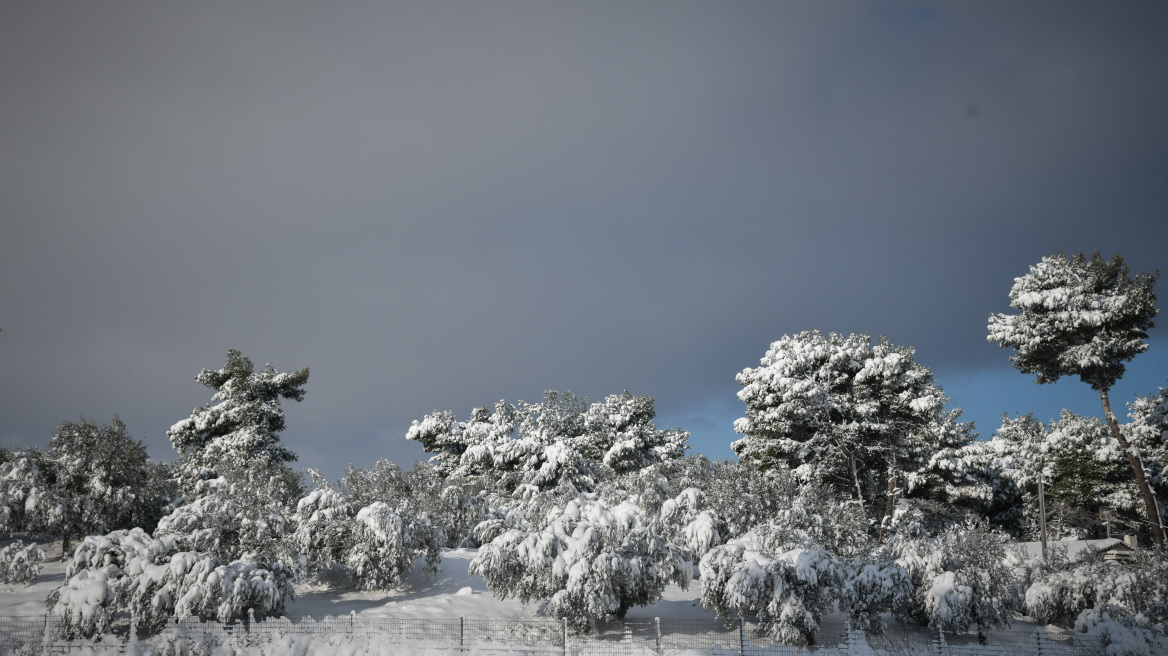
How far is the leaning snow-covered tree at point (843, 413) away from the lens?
1651 inches

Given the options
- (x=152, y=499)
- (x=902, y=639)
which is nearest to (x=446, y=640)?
(x=902, y=639)

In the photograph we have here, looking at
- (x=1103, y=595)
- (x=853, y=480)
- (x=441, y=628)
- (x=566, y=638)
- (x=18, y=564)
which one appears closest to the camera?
(x=566, y=638)

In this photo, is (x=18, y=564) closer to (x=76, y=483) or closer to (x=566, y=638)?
(x=76, y=483)

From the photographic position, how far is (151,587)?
20625 millimetres

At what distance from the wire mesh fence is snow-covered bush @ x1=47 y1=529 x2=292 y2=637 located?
491 millimetres

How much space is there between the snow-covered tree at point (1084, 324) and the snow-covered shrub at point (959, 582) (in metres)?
15.1

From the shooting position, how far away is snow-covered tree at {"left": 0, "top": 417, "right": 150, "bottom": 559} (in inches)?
1162

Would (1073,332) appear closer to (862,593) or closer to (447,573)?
(862,593)

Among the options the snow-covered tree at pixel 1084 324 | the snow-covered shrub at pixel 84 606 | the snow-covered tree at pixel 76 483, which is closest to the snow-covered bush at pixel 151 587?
the snow-covered shrub at pixel 84 606

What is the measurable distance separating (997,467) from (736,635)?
158 feet

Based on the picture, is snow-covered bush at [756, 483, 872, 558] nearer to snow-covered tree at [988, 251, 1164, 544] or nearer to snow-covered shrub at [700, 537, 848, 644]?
snow-covered shrub at [700, 537, 848, 644]

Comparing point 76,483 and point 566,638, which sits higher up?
point 76,483


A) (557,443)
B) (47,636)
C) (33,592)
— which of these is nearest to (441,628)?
(47,636)

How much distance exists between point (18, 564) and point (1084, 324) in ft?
153
